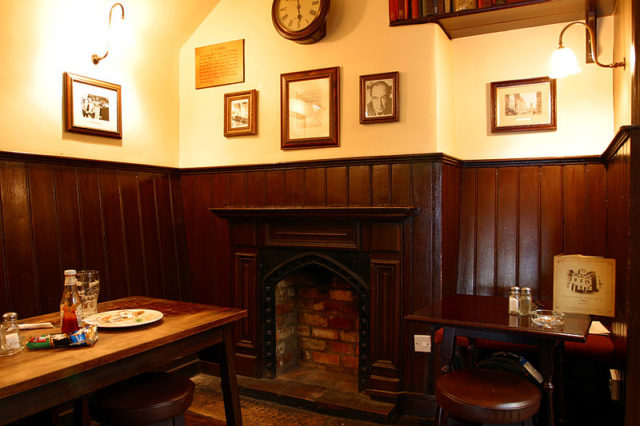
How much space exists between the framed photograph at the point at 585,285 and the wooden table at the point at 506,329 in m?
0.06

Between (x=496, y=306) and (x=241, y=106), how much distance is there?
2.31 m

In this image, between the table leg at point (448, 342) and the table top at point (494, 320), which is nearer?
the table top at point (494, 320)

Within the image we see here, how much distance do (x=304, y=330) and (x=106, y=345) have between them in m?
2.30

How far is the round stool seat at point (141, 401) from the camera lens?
5.79 feet

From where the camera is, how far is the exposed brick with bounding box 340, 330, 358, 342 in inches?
144

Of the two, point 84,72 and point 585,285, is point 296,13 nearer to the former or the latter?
point 84,72

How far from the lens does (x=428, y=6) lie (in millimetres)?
3025

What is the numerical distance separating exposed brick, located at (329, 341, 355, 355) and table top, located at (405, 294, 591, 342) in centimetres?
129

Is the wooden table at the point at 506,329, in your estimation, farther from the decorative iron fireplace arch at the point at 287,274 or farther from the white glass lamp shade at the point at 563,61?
the white glass lamp shade at the point at 563,61

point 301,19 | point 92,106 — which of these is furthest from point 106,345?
point 301,19

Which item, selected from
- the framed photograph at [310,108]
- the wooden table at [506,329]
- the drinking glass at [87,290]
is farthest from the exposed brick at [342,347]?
the drinking glass at [87,290]

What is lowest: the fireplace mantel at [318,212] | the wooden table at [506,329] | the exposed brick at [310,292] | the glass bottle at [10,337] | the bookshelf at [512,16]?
the exposed brick at [310,292]

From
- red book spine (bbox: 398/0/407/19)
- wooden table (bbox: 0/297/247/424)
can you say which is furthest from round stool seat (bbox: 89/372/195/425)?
red book spine (bbox: 398/0/407/19)

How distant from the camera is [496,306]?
8.16 ft
